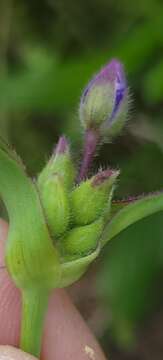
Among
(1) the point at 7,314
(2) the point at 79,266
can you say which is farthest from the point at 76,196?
(1) the point at 7,314

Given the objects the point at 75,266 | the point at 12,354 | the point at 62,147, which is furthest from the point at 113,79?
the point at 12,354

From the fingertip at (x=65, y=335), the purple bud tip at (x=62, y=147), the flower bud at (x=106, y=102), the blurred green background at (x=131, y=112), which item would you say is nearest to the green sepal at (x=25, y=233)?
the purple bud tip at (x=62, y=147)

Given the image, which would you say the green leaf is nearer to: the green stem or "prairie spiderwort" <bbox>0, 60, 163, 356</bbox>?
"prairie spiderwort" <bbox>0, 60, 163, 356</bbox>

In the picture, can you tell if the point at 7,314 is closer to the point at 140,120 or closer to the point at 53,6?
the point at 140,120

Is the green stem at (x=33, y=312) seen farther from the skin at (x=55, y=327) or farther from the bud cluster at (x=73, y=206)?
the skin at (x=55, y=327)

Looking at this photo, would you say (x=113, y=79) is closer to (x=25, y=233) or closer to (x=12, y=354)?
(x=25, y=233)

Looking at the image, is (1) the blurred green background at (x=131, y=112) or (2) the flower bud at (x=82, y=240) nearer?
(2) the flower bud at (x=82, y=240)
